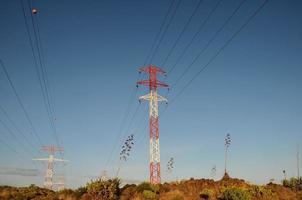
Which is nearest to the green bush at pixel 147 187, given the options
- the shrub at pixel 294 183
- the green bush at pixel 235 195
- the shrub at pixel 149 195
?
the shrub at pixel 149 195

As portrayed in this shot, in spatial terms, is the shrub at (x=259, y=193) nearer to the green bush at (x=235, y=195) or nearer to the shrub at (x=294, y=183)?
the green bush at (x=235, y=195)

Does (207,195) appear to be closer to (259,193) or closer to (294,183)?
(259,193)

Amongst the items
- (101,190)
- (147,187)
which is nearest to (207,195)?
(147,187)

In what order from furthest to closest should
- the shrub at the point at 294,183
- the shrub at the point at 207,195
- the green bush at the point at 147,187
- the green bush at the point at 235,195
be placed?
1. the shrub at the point at 294,183
2. the green bush at the point at 147,187
3. the shrub at the point at 207,195
4. the green bush at the point at 235,195

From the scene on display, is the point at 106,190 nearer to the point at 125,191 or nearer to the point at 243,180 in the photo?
the point at 125,191

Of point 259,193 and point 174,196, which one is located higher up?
point 259,193

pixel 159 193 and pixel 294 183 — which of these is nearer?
pixel 159 193

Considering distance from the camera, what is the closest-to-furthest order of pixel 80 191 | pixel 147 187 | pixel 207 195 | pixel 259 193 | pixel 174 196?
1. pixel 174 196
2. pixel 207 195
3. pixel 259 193
4. pixel 147 187
5. pixel 80 191

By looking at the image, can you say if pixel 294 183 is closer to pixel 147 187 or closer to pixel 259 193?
pixel 259 193

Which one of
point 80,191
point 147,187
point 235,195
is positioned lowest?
point 80,191

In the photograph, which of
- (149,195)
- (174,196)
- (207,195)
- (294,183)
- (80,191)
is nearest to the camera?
(174,196)

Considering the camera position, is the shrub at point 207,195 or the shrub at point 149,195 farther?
the shrub at point 207,195

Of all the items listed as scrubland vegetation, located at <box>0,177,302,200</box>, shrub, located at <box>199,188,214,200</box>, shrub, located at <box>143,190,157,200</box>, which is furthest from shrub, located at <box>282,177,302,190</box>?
shrub, located at <box>143,190,157,200</box>

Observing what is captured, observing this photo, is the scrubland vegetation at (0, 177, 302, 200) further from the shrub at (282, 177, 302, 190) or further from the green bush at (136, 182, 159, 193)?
the shrub at (282, 177, 302, 190)
